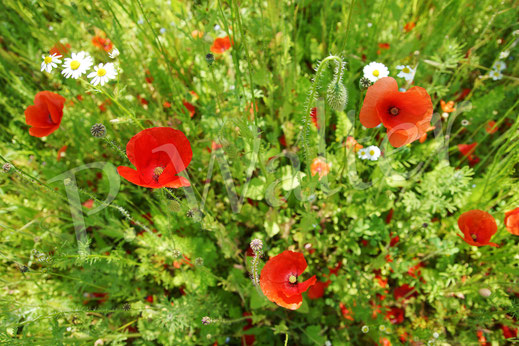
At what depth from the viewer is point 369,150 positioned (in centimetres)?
229

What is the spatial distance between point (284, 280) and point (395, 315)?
1.25 m

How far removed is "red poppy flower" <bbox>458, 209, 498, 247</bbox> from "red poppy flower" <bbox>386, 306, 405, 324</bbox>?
0.81 metres

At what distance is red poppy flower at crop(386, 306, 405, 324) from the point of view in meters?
2.39

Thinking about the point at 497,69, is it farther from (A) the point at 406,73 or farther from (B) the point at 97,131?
(B) the point at 97,131

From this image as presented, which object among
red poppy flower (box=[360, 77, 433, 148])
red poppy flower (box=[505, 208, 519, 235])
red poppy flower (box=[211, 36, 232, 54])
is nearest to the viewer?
red poppy flower (box=[360, 77, 433, 148])

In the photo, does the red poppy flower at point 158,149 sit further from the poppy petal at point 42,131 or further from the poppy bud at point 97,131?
the poppy petal at point 42,131

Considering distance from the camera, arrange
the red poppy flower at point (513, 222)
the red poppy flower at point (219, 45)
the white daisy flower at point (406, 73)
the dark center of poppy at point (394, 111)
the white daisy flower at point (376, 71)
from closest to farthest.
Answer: the dark center of poppy at point (394, 111) < the red poppy flower at point (513, 222) < the white daisy flower at point (376, 71) < the white daisy flower at point (406, 73) < the red poppy flower at point (219, 45)

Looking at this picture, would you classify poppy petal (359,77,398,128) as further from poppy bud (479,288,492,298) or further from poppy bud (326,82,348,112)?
poppy bud (479,288,492,298)

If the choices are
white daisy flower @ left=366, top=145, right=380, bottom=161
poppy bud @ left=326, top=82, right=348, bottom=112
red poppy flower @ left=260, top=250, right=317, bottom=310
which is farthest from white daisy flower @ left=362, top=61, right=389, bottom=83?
red poppy flower @ left=260, top=250, right=317, bottom=310

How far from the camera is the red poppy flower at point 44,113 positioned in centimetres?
195

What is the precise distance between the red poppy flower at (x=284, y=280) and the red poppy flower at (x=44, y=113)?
1531mm

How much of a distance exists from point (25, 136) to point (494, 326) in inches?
174

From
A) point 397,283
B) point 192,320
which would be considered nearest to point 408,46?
point 397,283

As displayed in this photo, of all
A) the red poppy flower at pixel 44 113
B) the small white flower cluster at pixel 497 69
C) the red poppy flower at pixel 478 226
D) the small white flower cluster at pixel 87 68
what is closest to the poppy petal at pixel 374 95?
the red poppy flower at pixel 478 226
